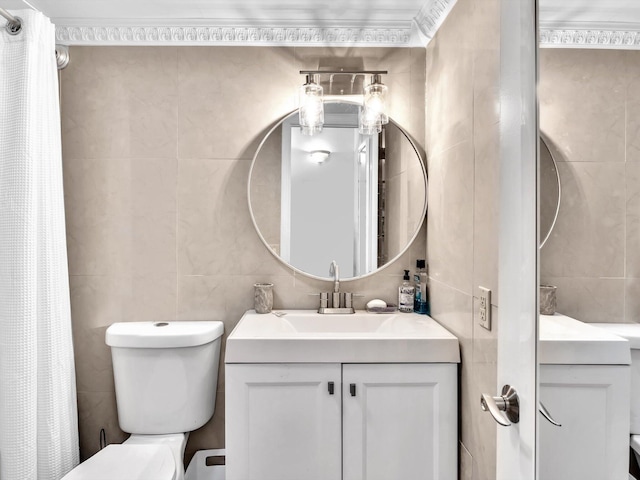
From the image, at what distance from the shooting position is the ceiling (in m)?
1.60

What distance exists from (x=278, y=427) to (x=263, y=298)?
548 millimetres

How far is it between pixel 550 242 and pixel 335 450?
3.21 feet

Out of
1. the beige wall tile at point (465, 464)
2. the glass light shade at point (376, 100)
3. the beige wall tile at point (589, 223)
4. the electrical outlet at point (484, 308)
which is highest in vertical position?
the glass light shade at point (376, 100)

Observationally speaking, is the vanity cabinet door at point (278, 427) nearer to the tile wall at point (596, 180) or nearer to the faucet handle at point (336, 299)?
the faucet handle at point (336, 299)

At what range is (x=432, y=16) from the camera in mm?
1576

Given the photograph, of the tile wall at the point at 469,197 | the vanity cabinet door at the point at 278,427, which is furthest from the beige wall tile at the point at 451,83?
the vanity cabinet door at the point at 278,427

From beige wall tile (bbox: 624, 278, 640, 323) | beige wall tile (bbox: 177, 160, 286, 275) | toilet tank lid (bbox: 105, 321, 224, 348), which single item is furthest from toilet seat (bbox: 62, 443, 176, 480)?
beige wall tile (bbox: 624, 278, 640, 323)

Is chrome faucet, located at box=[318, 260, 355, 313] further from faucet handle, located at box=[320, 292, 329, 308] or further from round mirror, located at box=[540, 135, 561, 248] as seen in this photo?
round mirror, located at box=[540, 135, 561, 248]

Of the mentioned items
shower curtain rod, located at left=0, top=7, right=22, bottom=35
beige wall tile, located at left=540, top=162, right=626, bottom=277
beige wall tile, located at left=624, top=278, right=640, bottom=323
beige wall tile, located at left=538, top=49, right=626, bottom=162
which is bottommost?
beige wall tile, located at left=624, top=278, right=640, bottom=323

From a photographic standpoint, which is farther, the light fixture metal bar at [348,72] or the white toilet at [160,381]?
the light fixture metal bar at [348,72]

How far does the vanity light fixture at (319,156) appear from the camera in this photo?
67.9 inches

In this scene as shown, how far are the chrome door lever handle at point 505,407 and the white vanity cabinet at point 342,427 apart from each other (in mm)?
432

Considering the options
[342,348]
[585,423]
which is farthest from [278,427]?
[585,423]

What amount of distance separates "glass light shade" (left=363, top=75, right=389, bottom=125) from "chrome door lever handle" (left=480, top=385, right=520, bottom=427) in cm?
122
